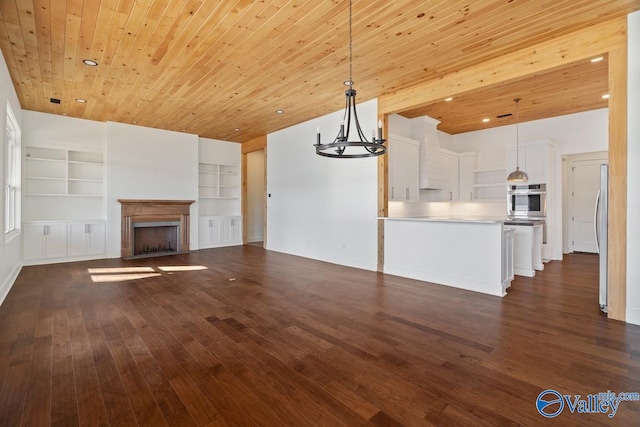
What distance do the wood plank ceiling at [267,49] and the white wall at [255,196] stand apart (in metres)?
4.08

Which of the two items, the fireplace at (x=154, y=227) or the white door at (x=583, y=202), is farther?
the white door at (x=583, y=202)

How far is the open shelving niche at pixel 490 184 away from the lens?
7.49m

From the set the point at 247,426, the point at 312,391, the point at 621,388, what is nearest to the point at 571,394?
the point at 621,388

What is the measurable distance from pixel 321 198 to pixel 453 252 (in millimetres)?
3042

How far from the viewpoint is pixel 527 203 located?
22.6 ft

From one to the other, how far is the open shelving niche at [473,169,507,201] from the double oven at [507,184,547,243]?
391mm

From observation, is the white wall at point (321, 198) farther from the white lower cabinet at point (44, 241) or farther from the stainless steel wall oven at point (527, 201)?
the white lower cabinet at point (44, 241)

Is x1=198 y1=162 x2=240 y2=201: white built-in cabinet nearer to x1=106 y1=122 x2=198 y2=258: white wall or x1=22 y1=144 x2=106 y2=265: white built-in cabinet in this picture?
x1=106 y1=122 x2=198 y2=258: white wall

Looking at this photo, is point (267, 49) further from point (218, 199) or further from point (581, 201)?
point (581, 201)

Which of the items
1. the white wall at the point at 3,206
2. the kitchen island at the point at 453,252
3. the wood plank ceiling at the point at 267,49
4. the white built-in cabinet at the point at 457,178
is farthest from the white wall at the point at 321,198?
the white wall at the point at 3,206

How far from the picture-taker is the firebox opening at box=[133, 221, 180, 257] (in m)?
7.34

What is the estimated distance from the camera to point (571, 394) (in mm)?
1958

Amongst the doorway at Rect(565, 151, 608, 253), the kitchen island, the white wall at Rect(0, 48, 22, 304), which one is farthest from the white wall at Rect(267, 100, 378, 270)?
the doorway at Rect(565, 151, 608, 253)

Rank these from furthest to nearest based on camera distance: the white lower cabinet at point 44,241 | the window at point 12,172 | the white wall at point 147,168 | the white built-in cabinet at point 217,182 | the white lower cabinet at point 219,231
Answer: the white built-in cabinet at point 217,182 → the white lower cabinet at point 219,231 → the white wall at point 147,168 → the white lower cabinet at point 44,241 → the window at point 12,172
